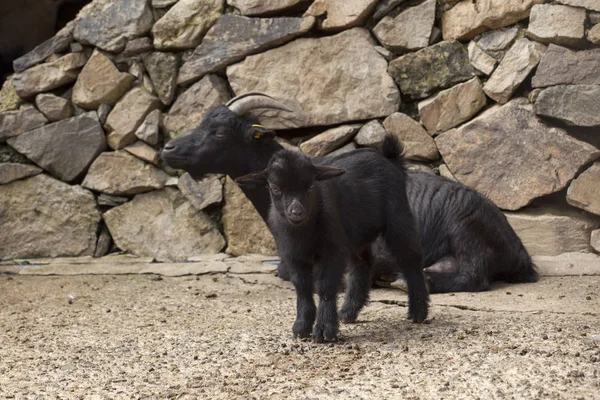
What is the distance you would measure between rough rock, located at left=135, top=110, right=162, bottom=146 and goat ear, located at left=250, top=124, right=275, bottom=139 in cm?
221

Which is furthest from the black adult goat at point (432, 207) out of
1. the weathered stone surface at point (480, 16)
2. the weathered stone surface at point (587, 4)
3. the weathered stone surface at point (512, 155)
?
the weathered stone surface at point (587, 4)

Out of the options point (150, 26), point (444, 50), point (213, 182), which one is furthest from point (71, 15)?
point (444, 50)

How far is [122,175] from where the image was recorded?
7785mm

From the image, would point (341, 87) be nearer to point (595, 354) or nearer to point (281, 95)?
point (281, 95)

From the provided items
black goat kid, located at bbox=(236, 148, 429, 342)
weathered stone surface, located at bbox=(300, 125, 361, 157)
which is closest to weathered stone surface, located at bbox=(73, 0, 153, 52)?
weathered stone surface, located at bbox=(300, 125, 361, 157)

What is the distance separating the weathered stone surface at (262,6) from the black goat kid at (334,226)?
2.88 metres

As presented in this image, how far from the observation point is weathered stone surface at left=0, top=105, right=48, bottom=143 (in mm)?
7934

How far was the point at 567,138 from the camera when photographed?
6.47 metres

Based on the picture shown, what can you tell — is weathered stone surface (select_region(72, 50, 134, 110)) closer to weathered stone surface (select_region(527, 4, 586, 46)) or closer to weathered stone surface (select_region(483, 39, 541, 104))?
weathered stone surface (select_region(483, 39, 541, 104))

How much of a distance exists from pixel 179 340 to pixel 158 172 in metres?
3.42

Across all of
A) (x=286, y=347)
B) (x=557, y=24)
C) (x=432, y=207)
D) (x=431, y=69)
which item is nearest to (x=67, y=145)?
(x=431, y=69)

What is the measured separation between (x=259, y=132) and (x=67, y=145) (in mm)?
2969

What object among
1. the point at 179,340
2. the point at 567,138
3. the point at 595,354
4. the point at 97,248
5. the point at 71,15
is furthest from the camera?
the point at 71,15

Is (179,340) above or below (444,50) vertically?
below
